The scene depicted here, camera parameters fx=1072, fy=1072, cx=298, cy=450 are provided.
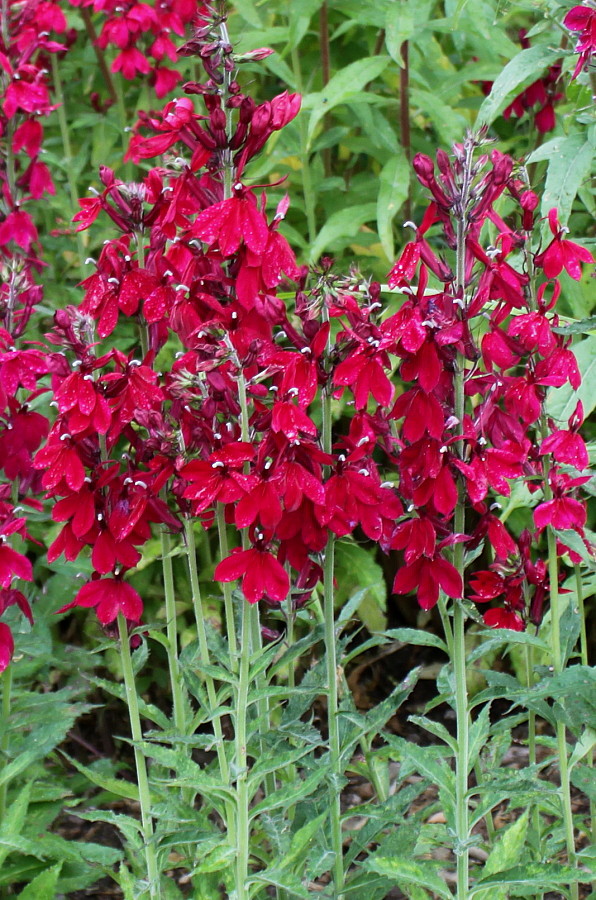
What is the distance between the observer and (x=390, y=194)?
254 cm

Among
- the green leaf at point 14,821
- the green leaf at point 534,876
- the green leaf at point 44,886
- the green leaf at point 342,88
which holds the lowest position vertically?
the green leaf at point 44,886

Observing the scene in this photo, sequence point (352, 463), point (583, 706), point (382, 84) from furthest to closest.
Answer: point (382, 84) < point (583, 706) < point (352, 463)

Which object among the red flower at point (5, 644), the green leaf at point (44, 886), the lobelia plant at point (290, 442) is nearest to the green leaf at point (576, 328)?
the lobelia plant at point (290, 442)

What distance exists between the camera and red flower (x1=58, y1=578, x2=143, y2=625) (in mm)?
1580

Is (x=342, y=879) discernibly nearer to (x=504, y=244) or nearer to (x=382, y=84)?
(x=504, y=244)

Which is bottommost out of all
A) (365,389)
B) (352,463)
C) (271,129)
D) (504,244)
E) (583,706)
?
(583,706)

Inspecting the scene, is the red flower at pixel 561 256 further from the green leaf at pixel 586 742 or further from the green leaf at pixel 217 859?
the green leaf at pixel 217 859

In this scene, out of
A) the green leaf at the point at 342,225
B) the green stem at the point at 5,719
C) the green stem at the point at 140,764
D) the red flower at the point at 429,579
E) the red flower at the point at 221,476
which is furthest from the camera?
the green leaf at the point at 342,225

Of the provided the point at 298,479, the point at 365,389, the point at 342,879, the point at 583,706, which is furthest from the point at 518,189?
the point at 342,879

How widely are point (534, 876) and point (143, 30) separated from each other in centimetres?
251

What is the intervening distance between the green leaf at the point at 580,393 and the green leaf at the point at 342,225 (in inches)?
33.0

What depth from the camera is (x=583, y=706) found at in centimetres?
168

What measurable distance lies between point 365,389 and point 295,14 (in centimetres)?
160

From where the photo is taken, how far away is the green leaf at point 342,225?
2561mm
